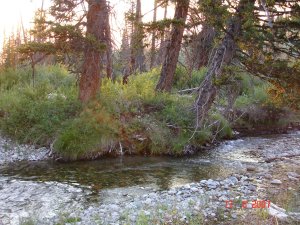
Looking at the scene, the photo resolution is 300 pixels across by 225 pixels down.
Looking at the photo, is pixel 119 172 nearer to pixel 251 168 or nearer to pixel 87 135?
pixel 87 135

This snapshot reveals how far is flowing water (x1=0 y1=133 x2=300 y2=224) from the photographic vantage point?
21.9 feet

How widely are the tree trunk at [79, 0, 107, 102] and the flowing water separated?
98.7 inches

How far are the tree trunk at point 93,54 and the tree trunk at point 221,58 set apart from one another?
3.30 meters

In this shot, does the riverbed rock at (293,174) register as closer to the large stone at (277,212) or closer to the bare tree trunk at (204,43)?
the large stone at (277,212)

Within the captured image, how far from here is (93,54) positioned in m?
11.3

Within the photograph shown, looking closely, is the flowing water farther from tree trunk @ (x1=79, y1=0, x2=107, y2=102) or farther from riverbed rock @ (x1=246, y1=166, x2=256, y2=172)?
tree trunk @ (x1=79, y1=0, x2=107, y2=102)

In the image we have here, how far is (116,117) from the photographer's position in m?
11.4

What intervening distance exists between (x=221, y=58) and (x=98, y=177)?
4184 millimetres

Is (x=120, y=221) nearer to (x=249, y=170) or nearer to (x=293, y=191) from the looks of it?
(x=293, y=191)

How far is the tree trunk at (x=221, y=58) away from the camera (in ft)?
26.1

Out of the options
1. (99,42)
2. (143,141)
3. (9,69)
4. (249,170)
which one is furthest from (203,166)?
(9,69)
